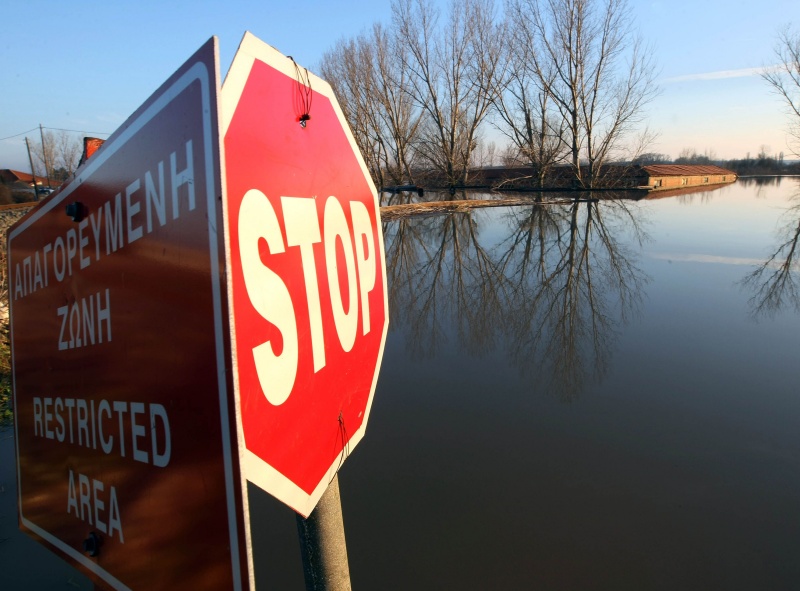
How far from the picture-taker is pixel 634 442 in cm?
344

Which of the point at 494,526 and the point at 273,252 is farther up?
the point at 273,252

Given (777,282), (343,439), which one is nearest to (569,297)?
(777,282)

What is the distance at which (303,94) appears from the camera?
91cm

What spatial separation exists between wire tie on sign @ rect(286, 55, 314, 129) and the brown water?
234 centimetres

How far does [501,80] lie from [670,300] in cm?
2744

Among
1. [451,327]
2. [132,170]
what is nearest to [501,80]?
[451,327]

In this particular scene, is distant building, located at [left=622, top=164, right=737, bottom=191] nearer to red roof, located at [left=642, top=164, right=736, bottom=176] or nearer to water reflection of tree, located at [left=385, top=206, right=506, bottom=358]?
red roof, located at [left=642, top=164, right=736, bottom=176]

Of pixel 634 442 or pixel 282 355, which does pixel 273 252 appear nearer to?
pixel 282 355

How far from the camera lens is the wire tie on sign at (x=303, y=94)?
0.89 meters

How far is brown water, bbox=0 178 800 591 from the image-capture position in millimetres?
2477

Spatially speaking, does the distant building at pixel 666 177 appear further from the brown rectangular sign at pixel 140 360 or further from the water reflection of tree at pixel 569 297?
the brown rectangular sign at pixel 140 360

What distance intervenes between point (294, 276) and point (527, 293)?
718 cm

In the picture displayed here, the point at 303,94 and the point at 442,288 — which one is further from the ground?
the point at 303,94

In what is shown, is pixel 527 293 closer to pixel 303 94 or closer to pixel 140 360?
pixel 303 94
